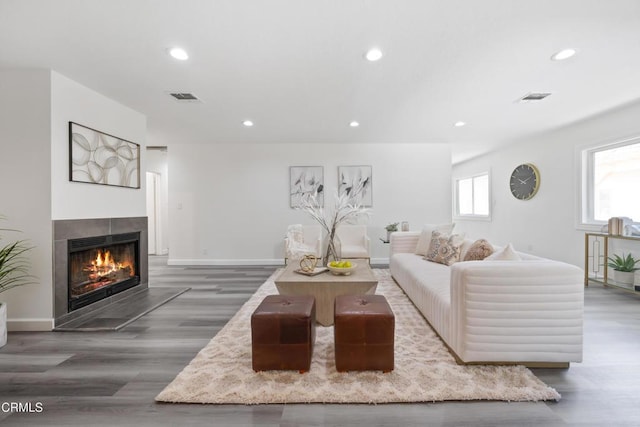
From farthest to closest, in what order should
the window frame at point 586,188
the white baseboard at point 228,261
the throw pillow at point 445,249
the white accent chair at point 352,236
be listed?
the white baseboard at point 228,261 → the white accent chair at point 352,236 → the window frame at point 586,188 → the throw pillow at point 445,249

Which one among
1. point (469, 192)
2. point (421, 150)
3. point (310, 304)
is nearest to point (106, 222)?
point (310, 304)

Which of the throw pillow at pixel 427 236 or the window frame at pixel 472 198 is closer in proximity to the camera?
the throw pillow at pixel 427 236

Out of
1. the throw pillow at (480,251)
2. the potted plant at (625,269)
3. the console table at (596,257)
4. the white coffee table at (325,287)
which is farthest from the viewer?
the console table at (596,257)

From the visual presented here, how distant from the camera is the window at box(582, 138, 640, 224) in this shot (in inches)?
156

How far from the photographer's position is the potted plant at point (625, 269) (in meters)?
3.64

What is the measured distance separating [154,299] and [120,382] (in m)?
1.87

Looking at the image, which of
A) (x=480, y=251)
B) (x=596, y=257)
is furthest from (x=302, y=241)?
(x=596, y=257)

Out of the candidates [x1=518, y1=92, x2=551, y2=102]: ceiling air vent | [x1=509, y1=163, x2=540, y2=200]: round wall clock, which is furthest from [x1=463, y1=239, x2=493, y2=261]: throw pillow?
[x1=509, y1=163, x2=540, y2=200]: round wall clock

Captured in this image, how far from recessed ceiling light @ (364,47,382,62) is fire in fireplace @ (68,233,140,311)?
133 inches

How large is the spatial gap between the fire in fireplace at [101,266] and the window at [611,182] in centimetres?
681

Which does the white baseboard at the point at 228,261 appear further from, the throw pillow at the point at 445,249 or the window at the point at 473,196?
the window at the point at 473,196
